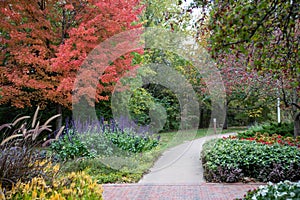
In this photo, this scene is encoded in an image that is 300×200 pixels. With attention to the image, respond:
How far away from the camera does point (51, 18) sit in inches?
379

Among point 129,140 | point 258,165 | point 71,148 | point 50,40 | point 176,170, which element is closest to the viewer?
point 258,165

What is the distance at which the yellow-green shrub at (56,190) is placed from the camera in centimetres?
248

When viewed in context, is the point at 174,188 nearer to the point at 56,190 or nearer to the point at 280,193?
the point at 280,193

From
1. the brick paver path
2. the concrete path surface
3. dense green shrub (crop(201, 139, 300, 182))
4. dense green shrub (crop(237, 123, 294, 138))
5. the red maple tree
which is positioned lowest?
the brick paver path

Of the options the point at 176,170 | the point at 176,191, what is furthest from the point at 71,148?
the point at 176,191

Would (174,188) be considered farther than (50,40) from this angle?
No

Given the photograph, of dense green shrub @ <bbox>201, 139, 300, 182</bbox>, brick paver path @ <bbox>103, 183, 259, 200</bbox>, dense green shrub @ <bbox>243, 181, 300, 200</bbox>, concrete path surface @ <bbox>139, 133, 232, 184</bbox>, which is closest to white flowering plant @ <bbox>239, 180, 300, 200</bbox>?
dense green shrub @ <bbox>243, 181, 300, 200</bbox>

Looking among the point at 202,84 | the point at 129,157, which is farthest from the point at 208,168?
the point at 202,84

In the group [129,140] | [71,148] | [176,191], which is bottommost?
[176,191]

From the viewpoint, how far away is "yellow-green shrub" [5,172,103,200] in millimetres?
2484

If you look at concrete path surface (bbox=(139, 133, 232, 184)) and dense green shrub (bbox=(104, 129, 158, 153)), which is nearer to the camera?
concrete path surface (bbox=(139, 133, 232, 184))

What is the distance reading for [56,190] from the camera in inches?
113

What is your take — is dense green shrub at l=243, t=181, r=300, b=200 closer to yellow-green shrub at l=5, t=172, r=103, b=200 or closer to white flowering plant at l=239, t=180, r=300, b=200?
white flowering plant at l=239, t=180, r=300, b=200

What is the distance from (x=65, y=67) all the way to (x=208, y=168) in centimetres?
475
